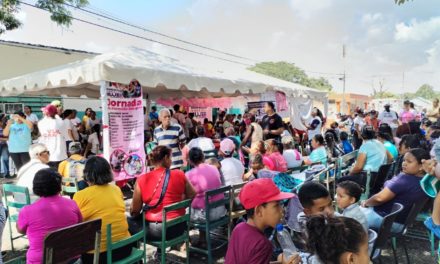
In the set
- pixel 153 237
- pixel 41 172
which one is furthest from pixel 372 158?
pixel 41 172

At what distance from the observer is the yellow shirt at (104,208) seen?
2.58 m

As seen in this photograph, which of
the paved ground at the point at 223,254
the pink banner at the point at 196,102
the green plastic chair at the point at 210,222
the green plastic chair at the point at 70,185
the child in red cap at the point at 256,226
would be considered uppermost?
the pink banner at the point at 196,102

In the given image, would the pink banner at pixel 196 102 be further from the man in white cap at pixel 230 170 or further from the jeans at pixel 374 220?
the jeans at pixel 374 220

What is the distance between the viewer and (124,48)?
A: 5668 millimetres

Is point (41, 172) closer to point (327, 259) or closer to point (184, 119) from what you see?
point (327, 259)

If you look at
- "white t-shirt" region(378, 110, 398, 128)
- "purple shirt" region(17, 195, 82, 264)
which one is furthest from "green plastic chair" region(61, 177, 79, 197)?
"white t-shirt" region(378, 110, 398, 128)

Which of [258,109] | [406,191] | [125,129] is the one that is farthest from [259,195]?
[258,109]

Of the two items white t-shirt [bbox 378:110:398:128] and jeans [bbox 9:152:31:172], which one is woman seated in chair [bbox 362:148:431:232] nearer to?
jeans [bbox 9:152:31:172]

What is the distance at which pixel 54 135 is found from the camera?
18.5 feet

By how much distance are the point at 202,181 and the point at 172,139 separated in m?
1.64

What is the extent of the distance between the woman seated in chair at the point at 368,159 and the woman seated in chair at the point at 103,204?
3123 millimetres

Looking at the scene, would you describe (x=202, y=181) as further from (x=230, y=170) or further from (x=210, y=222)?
(x=230, y=170)

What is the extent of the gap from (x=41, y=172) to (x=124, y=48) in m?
3.66

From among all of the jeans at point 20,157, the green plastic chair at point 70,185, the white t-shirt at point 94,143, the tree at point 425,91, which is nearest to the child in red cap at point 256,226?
the green plastic chair at point 70,185
